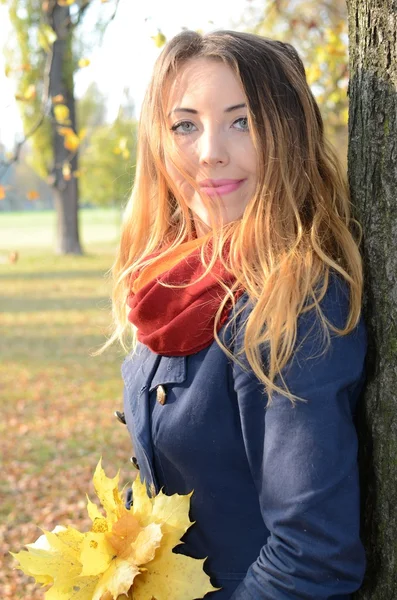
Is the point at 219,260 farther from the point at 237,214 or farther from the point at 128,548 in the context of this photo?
the point at 128,548

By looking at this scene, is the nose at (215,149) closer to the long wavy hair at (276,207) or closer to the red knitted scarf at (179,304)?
the long wavy hair at (276,207)

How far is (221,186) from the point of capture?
5.87ft

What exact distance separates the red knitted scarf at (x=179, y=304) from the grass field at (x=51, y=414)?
0.86 meters

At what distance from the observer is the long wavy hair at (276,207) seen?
1.50 meters

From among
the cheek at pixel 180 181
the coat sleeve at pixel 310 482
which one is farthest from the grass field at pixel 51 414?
the coat sleeve at pixel 310 482

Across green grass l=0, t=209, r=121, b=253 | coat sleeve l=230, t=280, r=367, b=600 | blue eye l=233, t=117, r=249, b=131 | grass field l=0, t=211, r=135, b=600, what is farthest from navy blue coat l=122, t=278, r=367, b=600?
green grass l=0, t=209, r=121, b=253

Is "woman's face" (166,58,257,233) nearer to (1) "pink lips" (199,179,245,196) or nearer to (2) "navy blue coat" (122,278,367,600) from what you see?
(1) "pink lips" (199,179,245,196)

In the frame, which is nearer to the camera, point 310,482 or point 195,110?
point 310,482

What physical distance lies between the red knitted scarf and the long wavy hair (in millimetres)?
33

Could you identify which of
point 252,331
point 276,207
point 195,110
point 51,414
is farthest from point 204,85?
point 51,414

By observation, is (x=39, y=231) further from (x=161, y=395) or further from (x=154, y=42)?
(x=161, y=395)

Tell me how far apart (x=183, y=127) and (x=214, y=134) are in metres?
0.12

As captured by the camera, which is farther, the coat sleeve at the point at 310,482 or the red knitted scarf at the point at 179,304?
the red knitted scarf at the point at 179,304

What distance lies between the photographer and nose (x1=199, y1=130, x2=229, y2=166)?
5.77 ft
